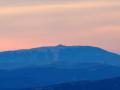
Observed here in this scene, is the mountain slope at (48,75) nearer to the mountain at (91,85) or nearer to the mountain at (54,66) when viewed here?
the mountain at (54,66)

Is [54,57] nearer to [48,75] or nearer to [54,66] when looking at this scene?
[54,66]

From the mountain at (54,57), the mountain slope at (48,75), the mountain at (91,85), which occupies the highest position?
the mountain at (54,57)

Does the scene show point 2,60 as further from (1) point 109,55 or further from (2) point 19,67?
(1) point 109,55

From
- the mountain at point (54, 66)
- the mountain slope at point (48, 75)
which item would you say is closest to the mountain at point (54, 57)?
the mountain at point (54, 66)

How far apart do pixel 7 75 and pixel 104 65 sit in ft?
18.5

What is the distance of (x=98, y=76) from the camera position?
2934 cm

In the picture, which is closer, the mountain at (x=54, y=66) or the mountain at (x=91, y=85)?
the mountain at (x=91, y=85)

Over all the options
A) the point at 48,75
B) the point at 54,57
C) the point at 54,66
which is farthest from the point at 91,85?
the point at 54,57

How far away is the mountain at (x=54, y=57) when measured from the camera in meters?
30.6

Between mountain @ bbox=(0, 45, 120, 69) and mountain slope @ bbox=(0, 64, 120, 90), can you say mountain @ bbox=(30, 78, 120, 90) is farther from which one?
mountain @ bbox=(0, 45, 120, 69)

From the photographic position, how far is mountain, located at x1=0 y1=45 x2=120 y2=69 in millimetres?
30609

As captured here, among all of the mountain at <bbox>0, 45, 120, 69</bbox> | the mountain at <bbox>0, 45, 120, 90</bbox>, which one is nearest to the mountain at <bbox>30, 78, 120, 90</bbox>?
the mountain at <bbox>0, 45, 120, 90</bbox>

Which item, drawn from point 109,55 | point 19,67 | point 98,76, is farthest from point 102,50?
point 19,67

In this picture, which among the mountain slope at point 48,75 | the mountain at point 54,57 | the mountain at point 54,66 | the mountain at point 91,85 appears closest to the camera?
the mountain at point 91,85
